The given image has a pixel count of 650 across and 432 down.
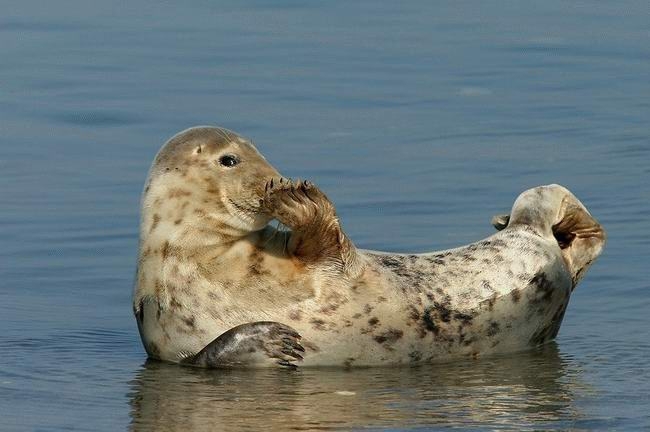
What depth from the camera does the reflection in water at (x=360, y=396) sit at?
7.77 meters

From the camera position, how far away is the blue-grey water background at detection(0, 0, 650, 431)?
27.2 ft

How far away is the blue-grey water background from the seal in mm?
174

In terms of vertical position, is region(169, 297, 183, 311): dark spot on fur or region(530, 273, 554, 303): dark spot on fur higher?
region(530, 273, 554, 303): dark spot on fur

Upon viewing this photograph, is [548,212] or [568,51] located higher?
[568,51]

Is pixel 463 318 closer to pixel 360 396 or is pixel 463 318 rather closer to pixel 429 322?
pixel 429 322

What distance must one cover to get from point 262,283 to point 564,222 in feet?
7.54

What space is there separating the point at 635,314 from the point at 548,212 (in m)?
0.81

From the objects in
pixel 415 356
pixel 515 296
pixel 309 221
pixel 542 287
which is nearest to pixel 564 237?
pixel 542 287

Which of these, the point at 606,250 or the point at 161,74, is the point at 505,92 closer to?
the point at 161,74

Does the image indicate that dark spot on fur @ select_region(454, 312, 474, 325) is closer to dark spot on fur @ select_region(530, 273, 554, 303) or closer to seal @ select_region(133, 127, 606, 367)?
seal @ select_region(133, 127, 606, 367)

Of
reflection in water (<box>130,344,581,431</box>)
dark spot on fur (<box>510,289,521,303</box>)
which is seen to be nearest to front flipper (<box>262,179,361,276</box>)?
reflection in water (<box>130,344,581,431</box>)

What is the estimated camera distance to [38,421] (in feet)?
25.6

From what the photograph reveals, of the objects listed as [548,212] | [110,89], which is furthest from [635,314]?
[110,89]

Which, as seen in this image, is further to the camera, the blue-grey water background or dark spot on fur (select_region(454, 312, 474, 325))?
dark spot on fur (select_region(454, 312, 474, 325))
